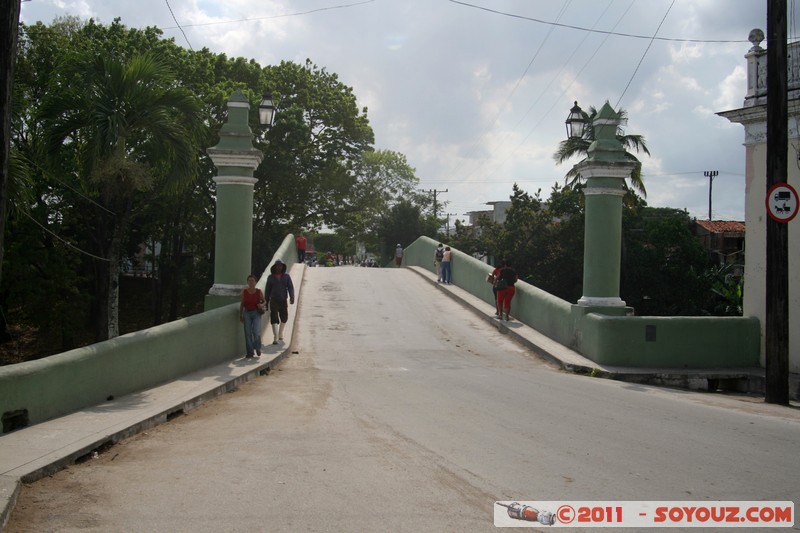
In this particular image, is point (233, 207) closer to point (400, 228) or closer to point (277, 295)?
point (277, 295)

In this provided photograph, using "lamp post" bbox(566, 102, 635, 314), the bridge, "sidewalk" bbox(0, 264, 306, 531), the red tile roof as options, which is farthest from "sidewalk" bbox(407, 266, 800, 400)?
the red tile roof

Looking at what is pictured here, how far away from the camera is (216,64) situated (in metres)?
37.9

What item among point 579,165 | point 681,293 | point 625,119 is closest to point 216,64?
point 625,119

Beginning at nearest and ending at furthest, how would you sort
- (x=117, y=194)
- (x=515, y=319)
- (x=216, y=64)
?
(x=117, y=194), (x=515, y=319), (x=216, y=64)

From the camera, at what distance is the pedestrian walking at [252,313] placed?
43.9 feet

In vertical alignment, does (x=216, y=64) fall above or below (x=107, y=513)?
above

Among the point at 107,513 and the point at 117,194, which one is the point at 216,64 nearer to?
the point at 117,194

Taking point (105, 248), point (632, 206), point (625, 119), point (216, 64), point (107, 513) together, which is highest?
point (216, 64)

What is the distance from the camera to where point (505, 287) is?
18.8 meters

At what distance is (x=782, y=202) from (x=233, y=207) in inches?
384

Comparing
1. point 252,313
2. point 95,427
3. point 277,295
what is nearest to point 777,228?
point 252,313

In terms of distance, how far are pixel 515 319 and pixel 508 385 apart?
24.9 feet

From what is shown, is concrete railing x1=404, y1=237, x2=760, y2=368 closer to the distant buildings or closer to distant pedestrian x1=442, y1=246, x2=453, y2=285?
distant pedestrian x1=442, y1=246, x2=453, y2=285

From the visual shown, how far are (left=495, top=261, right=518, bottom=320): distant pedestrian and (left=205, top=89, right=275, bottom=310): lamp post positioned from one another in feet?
21.5
